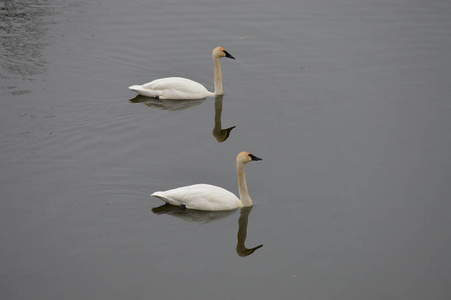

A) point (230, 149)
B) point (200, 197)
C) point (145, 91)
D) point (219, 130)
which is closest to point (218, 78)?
point (145, 91)

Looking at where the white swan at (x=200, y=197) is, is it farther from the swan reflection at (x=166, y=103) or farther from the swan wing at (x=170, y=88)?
the swan wing at (x=170, y=88)

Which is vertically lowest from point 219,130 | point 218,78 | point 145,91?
point 219,130

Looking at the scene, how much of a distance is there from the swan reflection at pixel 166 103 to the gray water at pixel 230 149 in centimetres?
5

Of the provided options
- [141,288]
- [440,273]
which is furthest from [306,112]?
[141,288]

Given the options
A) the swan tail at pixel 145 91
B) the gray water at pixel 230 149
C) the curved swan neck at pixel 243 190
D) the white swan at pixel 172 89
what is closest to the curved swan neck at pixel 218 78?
the gray water at pixel 230 149

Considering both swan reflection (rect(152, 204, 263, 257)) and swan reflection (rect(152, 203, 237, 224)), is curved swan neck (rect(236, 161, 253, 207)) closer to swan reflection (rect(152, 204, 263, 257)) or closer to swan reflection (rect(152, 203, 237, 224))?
swan reflection (rect(152, 204, 263, 257))

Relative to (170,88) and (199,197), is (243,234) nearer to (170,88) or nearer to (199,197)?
(199,197)

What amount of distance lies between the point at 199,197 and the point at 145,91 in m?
4.30

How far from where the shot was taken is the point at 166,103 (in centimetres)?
1352

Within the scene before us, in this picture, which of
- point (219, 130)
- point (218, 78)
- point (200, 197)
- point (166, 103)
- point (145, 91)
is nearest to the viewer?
point (200, 197)

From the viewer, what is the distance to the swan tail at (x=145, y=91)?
13391mm

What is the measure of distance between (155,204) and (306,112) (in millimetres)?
4240

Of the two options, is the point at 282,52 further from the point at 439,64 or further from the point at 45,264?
the point at 45,264

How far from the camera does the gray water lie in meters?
8.52
